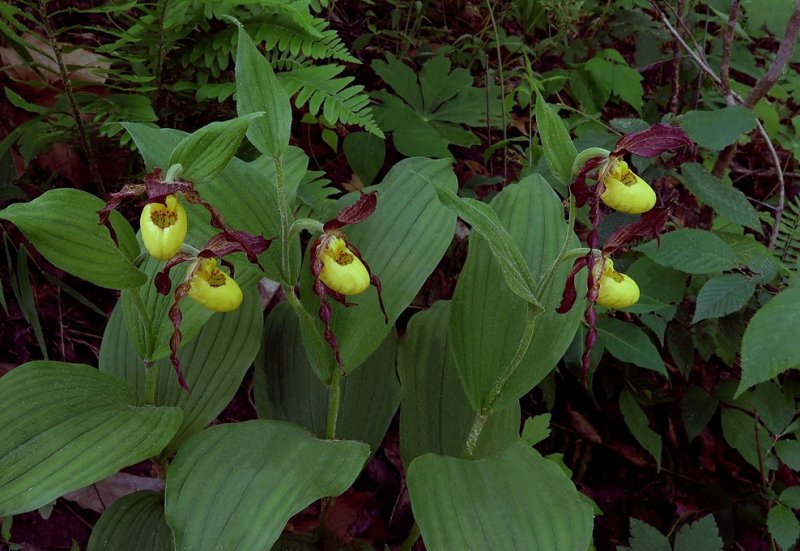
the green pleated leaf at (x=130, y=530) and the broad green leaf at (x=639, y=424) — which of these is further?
the broad green leaf at (x=639, y=424)

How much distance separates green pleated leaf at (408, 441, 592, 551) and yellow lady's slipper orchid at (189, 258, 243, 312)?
1.35 ft

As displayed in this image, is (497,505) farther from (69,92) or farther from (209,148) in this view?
(69,92)

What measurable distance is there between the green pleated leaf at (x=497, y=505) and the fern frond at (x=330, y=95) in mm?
871

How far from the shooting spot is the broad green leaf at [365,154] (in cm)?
183

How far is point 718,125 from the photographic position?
1.49 m

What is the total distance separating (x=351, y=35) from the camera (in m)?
2.47

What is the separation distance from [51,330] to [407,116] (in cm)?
120

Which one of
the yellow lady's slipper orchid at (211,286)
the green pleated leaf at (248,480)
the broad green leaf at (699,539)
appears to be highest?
the yellow lady's slipper orchid at (211,286)

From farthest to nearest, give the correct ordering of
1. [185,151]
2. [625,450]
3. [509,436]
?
[625,450], [509,436], [185,151]

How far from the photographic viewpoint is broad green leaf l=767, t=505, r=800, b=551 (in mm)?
1376

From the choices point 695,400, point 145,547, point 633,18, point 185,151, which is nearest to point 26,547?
point 145,547

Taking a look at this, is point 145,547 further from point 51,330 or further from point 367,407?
point 51,330

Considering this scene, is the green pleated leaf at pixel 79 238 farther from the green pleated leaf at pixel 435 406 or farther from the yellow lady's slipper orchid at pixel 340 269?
the green pleated leaf at pixel 435 406

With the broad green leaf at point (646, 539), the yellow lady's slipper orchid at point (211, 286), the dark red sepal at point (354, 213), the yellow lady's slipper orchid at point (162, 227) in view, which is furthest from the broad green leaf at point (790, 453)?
the yellow lady's slipper orchid at point (162, 227)
